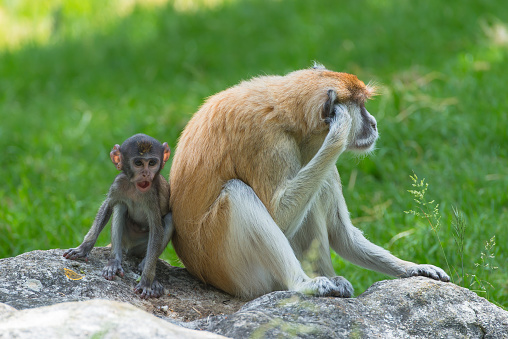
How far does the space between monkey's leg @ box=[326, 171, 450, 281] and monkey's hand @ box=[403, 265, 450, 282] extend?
0.07m

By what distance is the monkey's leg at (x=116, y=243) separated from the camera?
425 centimetres

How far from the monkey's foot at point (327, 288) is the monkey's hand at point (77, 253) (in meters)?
1.49

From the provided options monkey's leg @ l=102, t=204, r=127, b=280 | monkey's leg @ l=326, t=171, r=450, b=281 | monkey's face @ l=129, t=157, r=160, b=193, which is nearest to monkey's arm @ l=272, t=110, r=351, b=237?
monkey's leg @ l=326, t=171, r=450, b=281

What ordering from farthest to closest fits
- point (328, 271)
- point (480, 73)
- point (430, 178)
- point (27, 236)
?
point (480, 73)
point (430, 178)
point (27, 236)
point (328, 271)

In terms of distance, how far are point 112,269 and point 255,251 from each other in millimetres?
967

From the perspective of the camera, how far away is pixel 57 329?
2.73m

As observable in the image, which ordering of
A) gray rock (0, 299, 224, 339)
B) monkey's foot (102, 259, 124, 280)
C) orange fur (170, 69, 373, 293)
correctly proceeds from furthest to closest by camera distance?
1. orange fur (170, 69, 373, 293)
2. monkey's foot (102, 259, 124, 280)
3. gray rock (0, 299, 224, 339)

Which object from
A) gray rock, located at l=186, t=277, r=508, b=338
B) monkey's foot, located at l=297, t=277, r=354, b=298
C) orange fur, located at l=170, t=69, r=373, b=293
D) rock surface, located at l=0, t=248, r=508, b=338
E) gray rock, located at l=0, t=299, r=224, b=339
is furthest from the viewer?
orange fur, located at l=170, t=69, r=373, b=293

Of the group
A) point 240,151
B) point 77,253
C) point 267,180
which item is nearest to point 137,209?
point 77,253

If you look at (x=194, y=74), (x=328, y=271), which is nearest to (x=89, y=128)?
(x=194, y=74)

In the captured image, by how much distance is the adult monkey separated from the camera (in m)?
4.30

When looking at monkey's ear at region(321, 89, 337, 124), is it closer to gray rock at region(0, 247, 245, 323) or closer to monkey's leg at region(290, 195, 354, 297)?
monkey's leg at region(290, 195, 354, 297)

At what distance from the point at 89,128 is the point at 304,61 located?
137 inches

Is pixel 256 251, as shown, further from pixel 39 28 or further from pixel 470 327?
pixel 39 28
